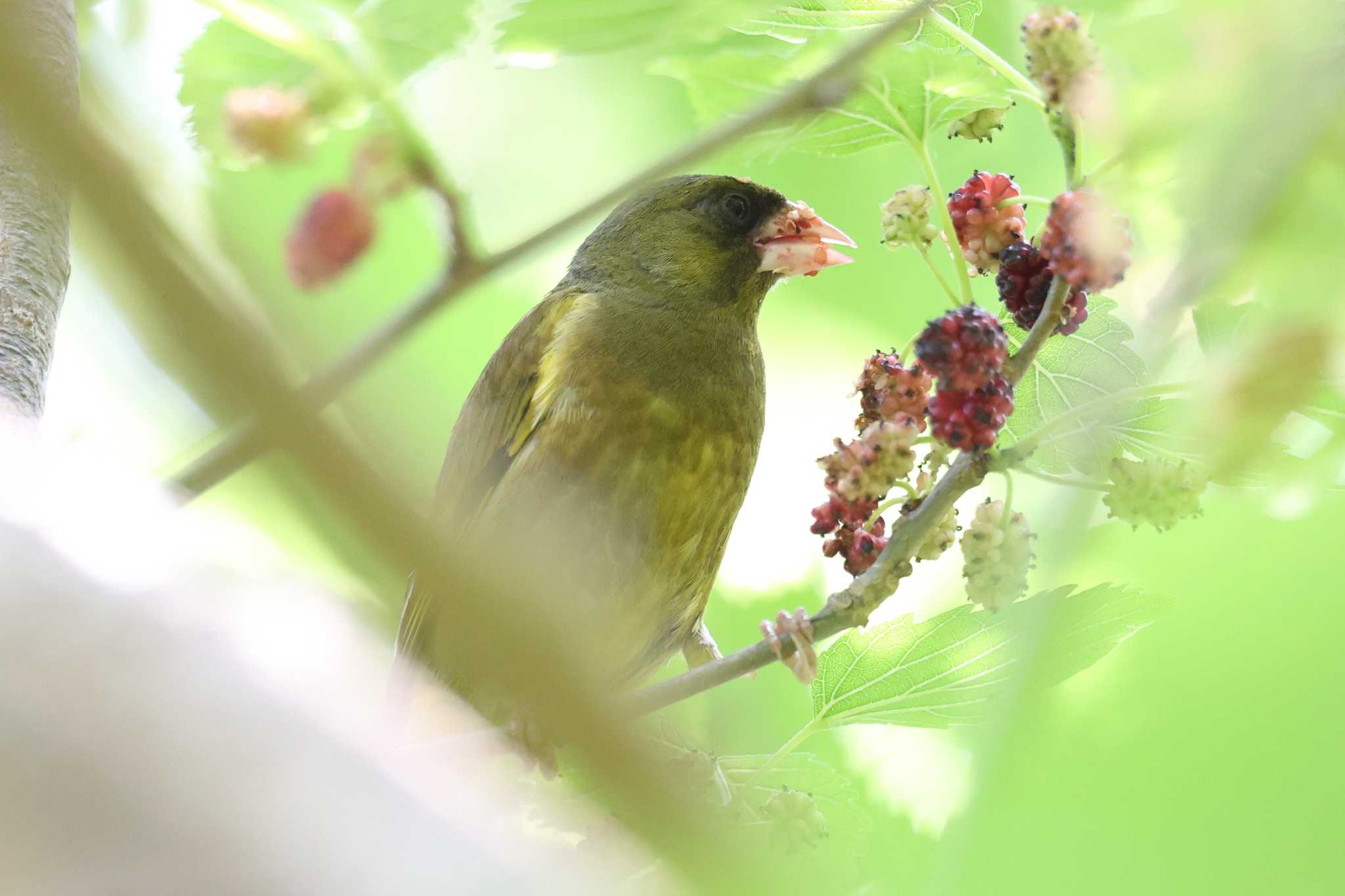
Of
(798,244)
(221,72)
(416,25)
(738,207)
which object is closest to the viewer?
(416,25)

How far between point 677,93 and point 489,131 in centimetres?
29

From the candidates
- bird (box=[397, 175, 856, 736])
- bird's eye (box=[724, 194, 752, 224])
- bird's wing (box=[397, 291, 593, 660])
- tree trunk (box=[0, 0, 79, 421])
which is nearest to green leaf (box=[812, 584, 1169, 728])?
bird (box=[397, 175, 856, 736])

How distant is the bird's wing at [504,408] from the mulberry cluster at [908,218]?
1344 mm

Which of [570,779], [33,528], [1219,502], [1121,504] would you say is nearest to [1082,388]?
[1121,504]

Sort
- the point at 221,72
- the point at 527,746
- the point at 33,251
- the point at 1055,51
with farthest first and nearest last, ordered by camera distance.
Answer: the point at 33,251 → the point at 221,72 → the point at 1055,51 → the point at 527,746

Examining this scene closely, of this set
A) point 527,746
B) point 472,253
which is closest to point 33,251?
point 472,253

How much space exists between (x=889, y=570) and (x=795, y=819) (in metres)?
0.25

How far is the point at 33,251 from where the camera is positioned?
5.97 feet

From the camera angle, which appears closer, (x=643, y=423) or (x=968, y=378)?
(x=968, y=378)

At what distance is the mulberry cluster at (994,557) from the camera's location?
110 cm

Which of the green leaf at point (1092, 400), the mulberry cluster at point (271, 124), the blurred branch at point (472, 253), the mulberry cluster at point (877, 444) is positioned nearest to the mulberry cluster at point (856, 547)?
the mulberry cluster at point (877, 444)

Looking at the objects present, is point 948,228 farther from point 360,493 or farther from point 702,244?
Result: point 702,244

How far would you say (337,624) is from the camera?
442mm

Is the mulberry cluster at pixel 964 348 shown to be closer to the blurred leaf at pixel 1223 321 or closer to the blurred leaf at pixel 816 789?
the blurred leaf at pixel 816 789
